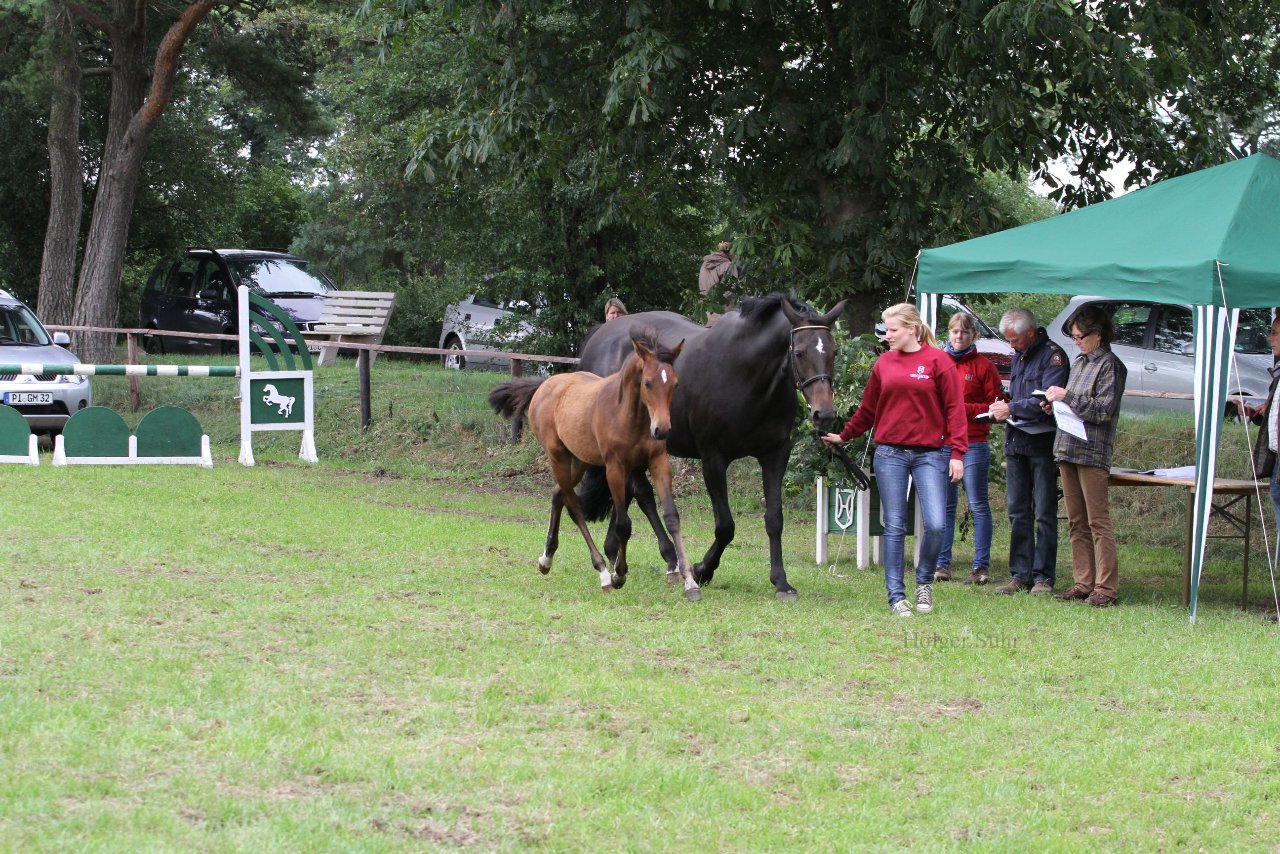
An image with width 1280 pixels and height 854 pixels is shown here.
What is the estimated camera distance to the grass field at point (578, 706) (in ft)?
15.3

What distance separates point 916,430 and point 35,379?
12.3 meters

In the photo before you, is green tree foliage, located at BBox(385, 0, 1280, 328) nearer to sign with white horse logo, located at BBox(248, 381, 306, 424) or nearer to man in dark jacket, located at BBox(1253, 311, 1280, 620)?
man in dark jacket, located at BBox(1253, 311, 1280, 620)

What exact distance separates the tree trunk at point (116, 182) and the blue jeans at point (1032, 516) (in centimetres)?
1555

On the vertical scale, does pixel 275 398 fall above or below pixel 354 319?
below

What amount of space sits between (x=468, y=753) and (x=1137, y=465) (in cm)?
1039

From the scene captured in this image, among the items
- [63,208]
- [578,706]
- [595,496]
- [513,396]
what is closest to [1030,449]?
[595,496]

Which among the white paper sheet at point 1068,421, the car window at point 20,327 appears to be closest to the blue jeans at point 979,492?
the white paper sheet at point 1068,421

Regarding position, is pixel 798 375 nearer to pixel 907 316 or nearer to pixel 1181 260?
pixel 907 316

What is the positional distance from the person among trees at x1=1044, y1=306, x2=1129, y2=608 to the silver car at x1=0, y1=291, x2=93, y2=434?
1198 cm

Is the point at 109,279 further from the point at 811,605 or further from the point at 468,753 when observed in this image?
the point at 468,753

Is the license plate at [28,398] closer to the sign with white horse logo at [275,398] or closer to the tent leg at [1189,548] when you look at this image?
the sign with white horse logo at [275,398]

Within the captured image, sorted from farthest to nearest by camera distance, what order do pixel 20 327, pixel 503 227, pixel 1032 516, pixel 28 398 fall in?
pixel 503 227 < pixel 20 327 < pixel 28 398 < pixel 1032 516

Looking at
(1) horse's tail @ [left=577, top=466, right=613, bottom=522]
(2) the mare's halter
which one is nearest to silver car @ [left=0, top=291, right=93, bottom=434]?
(1) horse's tail @ [left=577, top=466, right=613, bottom=522]

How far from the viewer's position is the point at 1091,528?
9.43 m
